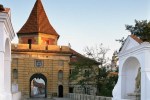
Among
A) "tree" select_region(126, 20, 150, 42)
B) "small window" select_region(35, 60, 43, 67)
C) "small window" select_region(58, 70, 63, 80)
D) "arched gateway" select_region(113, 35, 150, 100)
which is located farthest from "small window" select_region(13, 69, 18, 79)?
"arched gateway" select_region(113, 35, 150, 100)

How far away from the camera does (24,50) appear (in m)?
43.0

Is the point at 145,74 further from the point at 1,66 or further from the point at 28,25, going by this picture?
the point at 28,25

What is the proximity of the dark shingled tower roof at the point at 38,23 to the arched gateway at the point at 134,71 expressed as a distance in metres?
32.9

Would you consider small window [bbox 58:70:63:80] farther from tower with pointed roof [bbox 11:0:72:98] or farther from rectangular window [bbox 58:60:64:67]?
rectangular window [bbox 58:60:64:67]

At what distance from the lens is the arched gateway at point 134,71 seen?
1111 centimetres

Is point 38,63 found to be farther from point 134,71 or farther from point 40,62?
point 134,71

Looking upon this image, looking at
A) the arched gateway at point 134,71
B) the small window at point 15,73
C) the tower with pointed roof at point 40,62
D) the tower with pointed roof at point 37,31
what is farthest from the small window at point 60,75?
the arched gateway at point 134,71

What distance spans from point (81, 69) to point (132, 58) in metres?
26.3

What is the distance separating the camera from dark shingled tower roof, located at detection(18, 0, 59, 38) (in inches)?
1822

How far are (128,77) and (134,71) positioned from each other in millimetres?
366

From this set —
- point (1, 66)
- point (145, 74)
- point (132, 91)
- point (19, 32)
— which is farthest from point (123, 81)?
point (19, 32)

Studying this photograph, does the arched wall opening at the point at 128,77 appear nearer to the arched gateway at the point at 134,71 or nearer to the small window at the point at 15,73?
the arched gateway at the point at 134,71

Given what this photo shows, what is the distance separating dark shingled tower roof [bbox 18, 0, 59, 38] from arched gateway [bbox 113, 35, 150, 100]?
108 ft

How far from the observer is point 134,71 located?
1366 centimetres
